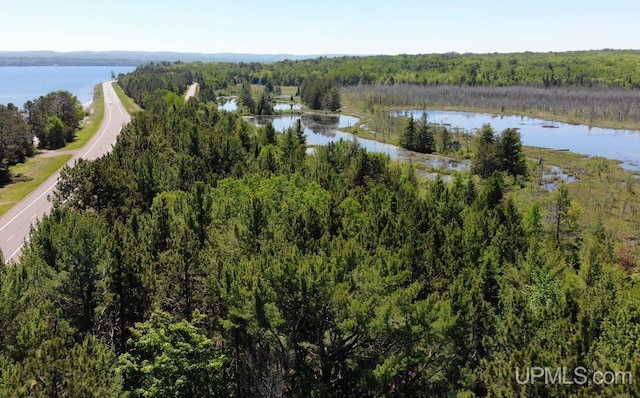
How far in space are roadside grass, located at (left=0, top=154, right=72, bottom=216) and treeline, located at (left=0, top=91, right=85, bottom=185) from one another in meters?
1.49

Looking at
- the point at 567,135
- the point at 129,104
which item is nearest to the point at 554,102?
the point at 567,135

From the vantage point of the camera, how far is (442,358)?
22.7 m

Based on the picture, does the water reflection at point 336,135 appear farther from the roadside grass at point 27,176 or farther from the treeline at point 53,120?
the roadside grass at point 27,176

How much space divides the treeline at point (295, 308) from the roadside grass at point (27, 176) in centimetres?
3162

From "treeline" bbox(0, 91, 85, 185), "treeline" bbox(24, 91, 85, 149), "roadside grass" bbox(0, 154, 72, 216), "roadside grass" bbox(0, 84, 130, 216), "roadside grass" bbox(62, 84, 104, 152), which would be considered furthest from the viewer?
"roadside grass" bbox(62, 84, 104, 152)

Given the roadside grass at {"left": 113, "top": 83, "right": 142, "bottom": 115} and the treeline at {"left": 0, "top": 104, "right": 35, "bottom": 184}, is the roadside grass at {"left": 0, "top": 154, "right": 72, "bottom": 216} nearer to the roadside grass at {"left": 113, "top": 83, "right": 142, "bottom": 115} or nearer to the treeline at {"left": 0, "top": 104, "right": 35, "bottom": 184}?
the treeline at {"left": 0, "top": 104, "right": 35, "bottom": 184}

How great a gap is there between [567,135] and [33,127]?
128m

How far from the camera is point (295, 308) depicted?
863 inches

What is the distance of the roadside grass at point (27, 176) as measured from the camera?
56.8 meters

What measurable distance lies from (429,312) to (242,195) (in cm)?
2018

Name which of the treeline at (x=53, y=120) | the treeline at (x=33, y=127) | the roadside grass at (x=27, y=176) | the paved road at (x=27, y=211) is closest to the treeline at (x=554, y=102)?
the treeline at (x=53, y=120)

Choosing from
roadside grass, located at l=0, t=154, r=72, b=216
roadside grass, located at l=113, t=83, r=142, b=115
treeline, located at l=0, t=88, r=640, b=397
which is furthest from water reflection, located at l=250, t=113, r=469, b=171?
treeline, located at l=0, t=88, r=640, b=397

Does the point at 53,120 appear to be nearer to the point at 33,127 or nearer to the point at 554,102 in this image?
the point at 33,127

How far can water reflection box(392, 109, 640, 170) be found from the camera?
349ft
